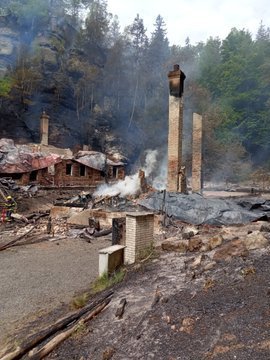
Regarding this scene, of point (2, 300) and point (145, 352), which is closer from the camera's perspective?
point (145, 352)

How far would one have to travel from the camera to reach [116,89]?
48438 millimetres

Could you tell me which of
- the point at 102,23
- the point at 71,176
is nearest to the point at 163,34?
the point at 102,23

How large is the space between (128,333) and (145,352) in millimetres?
548

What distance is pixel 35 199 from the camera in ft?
72.2

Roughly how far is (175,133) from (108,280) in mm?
10834

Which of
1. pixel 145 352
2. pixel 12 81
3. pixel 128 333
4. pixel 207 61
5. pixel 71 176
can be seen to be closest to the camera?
pixel 145 352

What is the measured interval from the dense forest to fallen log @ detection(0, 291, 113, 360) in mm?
34856

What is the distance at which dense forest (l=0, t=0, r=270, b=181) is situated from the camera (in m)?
40.3

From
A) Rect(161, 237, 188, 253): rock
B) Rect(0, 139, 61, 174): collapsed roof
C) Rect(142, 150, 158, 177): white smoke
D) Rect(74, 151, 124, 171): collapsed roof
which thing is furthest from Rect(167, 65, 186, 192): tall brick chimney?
Rect(142, 150, 158, 177): white smoke

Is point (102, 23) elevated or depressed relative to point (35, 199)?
elevated

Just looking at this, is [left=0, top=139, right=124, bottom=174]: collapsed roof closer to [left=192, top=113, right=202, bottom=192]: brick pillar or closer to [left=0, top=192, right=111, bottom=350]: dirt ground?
[left=192, top=113, right=202, bottom=192]: brick pillar

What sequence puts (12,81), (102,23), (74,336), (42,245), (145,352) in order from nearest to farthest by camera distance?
(145,352) < (74,336) < (42,245) < (12,81) < (102,23)

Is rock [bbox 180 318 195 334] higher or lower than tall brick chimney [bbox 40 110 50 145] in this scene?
lower

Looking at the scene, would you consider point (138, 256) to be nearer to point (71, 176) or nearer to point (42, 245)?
point (42, 245)
